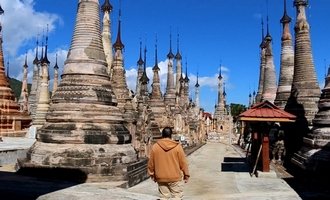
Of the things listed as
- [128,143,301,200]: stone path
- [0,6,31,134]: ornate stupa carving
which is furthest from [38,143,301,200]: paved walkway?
[0,6,31,134]: ornate stupa carving

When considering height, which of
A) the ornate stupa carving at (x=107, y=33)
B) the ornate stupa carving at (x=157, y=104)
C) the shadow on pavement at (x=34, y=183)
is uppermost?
the ornate stupa carving at (x=107, y=33)

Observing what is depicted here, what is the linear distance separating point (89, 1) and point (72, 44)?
5.32 ft

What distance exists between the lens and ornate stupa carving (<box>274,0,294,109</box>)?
2212 cm

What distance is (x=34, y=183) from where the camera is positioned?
10.1 meters

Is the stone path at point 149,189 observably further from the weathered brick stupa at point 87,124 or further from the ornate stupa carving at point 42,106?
the ornate stupa carving at point 42,106

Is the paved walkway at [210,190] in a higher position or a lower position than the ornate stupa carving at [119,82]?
lower

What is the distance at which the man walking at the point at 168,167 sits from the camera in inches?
263

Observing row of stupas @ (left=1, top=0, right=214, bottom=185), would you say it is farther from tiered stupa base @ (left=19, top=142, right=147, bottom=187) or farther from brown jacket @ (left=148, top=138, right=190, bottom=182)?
brown jacket @ (left=148, top=138, right=190, bottom=182)

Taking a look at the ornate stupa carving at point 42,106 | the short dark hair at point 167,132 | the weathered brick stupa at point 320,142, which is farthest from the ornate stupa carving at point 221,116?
the short dark hair at point 167,132

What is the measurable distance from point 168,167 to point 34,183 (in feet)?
16.1

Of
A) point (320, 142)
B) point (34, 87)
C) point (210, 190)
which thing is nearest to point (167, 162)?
point (210, 190)

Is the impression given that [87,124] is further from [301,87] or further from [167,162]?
[301,87]

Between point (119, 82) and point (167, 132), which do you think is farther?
point (119, 82)

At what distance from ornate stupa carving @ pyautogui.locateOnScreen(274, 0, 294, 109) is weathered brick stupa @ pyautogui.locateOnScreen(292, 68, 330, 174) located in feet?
23.4
